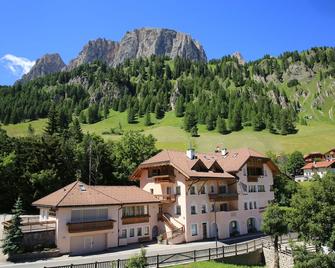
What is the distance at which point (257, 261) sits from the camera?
4478cm

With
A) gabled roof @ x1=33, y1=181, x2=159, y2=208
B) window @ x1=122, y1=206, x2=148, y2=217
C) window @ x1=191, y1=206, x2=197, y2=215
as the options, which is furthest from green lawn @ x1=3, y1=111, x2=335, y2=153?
window @ x1=122, y1=206, x2=148, y2=217

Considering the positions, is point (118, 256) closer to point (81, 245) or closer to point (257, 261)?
point (81, 245)

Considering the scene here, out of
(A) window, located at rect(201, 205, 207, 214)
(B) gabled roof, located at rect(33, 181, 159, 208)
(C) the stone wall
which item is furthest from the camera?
(A) window, located at rect(201, 205, 207, 214)

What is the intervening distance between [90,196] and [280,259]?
23.6m

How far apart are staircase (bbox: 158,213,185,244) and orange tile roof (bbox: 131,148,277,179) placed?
7201 millimetres

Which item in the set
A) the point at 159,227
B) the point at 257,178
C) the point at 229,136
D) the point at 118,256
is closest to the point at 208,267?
the point at 118,256

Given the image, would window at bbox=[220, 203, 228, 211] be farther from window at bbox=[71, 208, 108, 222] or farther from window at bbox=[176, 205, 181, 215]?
window at bbox=[71, 208, 108, 222]

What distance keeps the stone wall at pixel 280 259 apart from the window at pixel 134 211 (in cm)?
1681

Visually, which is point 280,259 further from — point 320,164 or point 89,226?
point 320,164

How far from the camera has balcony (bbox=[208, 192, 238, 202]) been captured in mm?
56656

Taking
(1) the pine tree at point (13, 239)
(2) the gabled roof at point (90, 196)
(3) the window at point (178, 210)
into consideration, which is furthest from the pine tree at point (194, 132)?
(1) the pine tree at point (13, 239)

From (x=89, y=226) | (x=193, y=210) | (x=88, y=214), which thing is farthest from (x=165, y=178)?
(x=89, y=226)

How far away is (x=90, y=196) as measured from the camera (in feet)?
155

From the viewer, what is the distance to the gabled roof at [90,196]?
4459 centimetres
